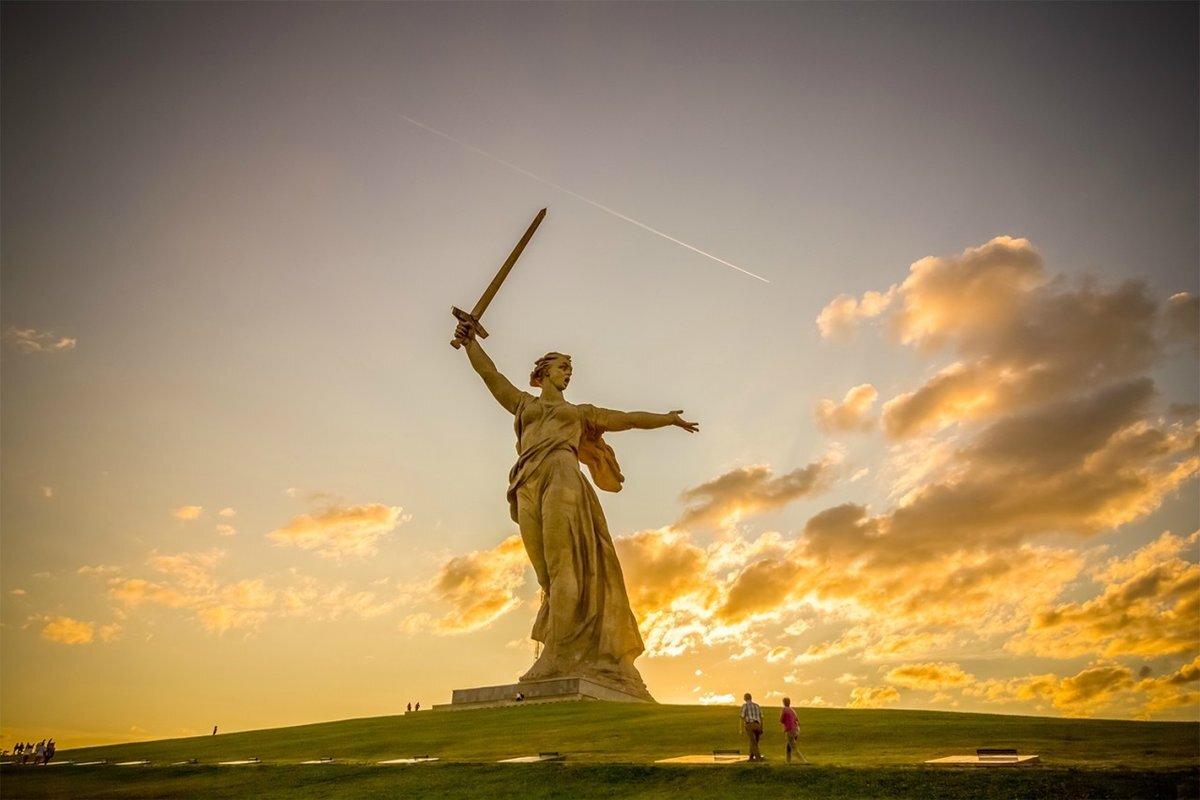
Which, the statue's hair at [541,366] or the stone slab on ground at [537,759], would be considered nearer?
the stone slab on ground at [537,759]

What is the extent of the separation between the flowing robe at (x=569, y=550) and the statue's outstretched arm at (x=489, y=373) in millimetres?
431

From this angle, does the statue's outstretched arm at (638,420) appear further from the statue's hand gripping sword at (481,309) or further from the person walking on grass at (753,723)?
the person walking on grass at (753,723)

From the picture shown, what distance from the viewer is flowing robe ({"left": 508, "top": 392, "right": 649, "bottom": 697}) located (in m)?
27.5

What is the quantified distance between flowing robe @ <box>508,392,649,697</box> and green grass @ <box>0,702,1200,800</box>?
11.8 ft

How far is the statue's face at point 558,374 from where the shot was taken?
31.1 meters

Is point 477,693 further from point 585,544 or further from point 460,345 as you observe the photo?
point 460,345

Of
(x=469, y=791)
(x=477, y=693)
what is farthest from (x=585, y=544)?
(x=469, y=791)

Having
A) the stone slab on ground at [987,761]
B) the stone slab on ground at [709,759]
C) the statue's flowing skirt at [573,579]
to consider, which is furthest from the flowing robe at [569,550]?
the stone slab on ground at [987,761]

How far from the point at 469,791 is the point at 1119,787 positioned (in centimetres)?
847

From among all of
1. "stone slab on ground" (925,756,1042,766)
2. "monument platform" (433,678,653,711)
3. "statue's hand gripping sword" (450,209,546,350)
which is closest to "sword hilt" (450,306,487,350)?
"statue's hand gripping sword" (450,209,546,350)

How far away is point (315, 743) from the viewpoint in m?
22.4

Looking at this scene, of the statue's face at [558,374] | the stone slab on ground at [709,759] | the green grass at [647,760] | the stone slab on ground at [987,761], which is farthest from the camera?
the statue's face at [558,374]

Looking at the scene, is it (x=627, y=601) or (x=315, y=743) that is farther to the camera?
(x=627, y=601)

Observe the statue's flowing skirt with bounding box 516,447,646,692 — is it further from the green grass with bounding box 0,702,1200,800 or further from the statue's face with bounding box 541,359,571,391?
the green grass with bounding box 0,702,1200,800
